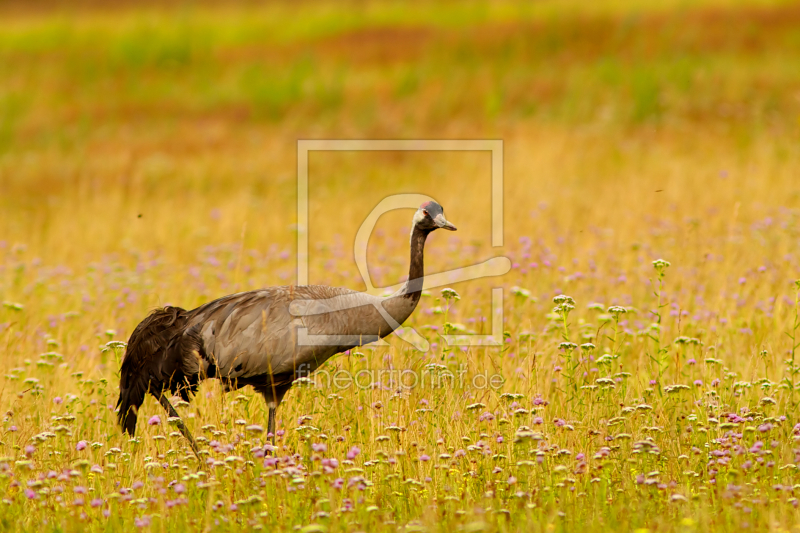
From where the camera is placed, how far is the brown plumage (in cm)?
573

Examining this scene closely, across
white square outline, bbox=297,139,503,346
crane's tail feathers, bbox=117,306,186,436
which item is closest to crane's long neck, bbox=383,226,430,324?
white square outline, bbox=297,139,503,346

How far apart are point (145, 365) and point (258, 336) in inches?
31.0

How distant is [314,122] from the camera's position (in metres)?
18.8

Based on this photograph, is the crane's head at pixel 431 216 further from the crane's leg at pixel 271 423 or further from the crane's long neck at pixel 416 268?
the crane's leg at pixel 271 423

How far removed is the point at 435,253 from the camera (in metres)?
10.0

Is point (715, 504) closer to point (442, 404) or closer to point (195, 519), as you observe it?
point (442, 404)

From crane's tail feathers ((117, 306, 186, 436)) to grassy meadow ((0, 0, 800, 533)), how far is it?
23 cm

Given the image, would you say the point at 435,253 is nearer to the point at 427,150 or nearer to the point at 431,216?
the point at 431,216

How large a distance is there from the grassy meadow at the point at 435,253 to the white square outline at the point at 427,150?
7.0 inches

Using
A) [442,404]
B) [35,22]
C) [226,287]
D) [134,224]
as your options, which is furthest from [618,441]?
[35,22]

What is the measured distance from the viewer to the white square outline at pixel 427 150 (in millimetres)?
7195

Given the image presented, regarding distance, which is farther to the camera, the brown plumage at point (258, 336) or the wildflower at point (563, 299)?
the brown plumage at point (258, 336)

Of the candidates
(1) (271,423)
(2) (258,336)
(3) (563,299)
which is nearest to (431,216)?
(3) (563,299)

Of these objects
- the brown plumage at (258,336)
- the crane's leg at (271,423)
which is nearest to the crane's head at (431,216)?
the brown plumage at (258,336)
